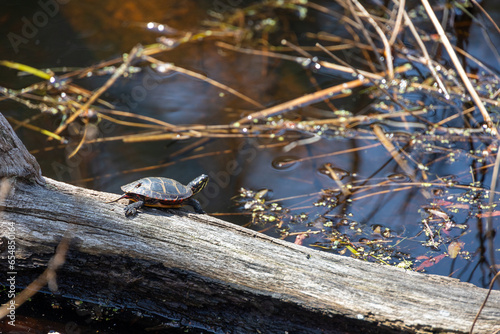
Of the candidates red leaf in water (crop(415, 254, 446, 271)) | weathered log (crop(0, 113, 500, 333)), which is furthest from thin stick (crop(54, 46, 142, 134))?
red leaf in water (crop(415, 254, 446, 271))

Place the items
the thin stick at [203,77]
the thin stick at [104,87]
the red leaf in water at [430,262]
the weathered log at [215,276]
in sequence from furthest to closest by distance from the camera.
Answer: the thin stick at [203,77] → the thin stick at [104,87] → the red leaf in water at [430,262] → the weathered log at [215,276]

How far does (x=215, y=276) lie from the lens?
2.27 metres

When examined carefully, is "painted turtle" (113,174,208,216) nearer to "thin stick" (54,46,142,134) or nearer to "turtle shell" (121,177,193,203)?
"turtle shell" (121,177,193,203)

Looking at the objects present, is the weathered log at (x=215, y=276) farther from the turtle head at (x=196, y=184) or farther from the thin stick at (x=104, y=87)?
the thin stick at (x=104, y=87)

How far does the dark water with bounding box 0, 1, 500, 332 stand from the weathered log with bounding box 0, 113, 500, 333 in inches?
31.7

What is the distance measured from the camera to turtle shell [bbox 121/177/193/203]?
8.45 ft

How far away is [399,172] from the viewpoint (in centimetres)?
375

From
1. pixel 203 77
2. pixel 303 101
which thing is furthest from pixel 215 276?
pixel 203 77

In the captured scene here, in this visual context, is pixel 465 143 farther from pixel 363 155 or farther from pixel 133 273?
pixel 133 273

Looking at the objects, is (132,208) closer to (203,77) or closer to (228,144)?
(228,144)

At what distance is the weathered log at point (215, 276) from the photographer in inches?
83.0

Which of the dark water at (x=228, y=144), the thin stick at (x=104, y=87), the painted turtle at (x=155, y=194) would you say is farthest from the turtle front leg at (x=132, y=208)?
the thin stick at (x=104, y=87)

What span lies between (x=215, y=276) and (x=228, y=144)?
2.07m

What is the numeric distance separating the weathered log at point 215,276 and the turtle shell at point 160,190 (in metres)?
0.10
